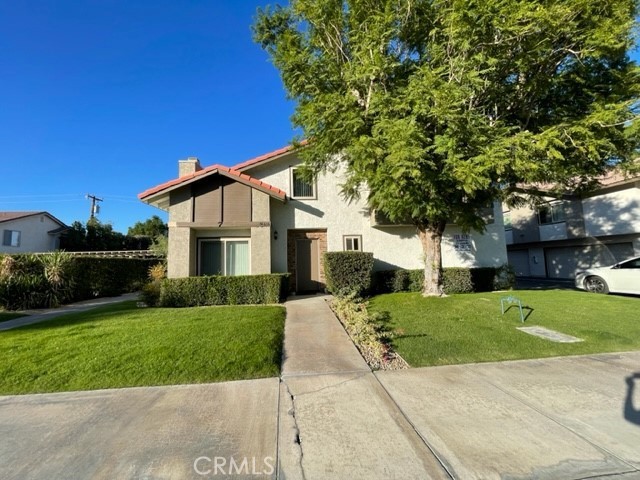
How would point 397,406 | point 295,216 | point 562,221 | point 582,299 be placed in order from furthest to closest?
point 562,221 → point 295,216 → point 582,299 → point 397,406

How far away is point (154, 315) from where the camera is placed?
8773 mm

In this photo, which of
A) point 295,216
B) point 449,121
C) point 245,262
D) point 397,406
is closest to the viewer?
point 397,406

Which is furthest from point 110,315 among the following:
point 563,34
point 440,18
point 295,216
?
point 563,34

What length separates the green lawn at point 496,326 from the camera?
17.6 feet

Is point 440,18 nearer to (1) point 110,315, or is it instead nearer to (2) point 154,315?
(2) point 154,315

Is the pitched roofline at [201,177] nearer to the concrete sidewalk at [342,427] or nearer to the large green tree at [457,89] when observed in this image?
the large green tree at [457,89]

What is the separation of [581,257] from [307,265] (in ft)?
63.6

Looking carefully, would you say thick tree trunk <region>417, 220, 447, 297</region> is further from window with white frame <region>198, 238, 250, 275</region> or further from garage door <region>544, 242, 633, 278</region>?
garage door <region>544, 242, 633, 278</region>

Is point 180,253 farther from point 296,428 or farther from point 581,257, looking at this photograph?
point 581,257

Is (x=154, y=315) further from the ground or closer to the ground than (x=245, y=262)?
closer to the ground

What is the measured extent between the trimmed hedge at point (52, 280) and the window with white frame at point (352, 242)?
11427mm

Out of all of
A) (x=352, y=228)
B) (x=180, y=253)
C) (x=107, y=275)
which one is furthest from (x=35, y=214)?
(x=352, y=228)

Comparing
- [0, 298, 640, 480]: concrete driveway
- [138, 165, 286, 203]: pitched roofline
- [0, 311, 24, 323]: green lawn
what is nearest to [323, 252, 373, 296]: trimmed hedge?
[138, 165, 286, 203]: pitched roofline

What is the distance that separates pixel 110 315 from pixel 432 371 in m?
8.77
